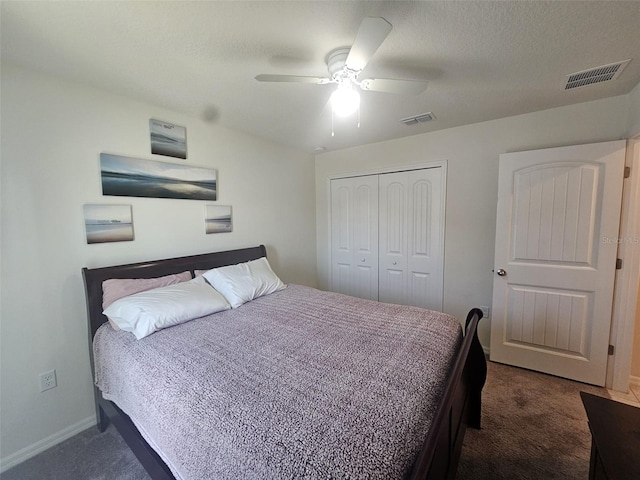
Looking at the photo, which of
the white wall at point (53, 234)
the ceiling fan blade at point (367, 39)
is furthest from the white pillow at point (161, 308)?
the ceiling fan blade at point (367, 39)

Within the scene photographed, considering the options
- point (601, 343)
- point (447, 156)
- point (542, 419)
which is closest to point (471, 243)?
point (447, 156)

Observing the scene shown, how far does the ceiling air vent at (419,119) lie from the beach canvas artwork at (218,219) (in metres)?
2.03

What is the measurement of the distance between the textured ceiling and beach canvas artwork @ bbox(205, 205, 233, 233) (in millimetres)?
934

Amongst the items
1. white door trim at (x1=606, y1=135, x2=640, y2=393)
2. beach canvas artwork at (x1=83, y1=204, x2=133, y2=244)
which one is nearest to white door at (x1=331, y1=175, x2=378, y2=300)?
white door trim at (x1=606, y1=135, x2=640, y2=393)

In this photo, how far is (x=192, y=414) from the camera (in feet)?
3.34

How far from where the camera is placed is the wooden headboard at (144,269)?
1.79 m

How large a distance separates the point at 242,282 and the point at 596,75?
3027 millimetres

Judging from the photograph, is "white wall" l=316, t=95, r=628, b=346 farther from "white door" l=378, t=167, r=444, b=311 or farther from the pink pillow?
the pink pillow

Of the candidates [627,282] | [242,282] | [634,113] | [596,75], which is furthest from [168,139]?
[627,282]

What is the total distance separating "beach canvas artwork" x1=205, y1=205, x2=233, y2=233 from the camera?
103 inches

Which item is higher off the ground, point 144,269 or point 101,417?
point 144,269

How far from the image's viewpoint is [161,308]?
1722 mm

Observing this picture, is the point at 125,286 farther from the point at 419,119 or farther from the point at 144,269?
the point at 419,119

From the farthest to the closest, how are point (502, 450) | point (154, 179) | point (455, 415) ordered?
1. point (154, 179)
2. point (502, 450)
3. point (455, 415)
